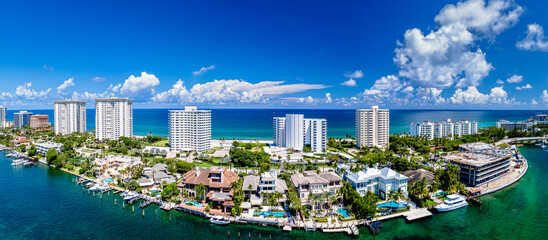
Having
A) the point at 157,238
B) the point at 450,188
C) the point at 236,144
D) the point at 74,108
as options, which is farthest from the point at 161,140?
the point at 450,188

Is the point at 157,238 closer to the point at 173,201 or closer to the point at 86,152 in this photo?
the point at 173,201

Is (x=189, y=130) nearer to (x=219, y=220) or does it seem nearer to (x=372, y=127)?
(x=219, y=220)

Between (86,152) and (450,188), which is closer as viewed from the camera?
(450,188)

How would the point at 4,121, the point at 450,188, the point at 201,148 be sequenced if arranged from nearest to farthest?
the point at 450,188 < the point at 201,148 < the point at 4,121

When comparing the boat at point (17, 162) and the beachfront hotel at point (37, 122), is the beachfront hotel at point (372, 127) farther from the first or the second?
the beachfront hotel at point (37, 122)

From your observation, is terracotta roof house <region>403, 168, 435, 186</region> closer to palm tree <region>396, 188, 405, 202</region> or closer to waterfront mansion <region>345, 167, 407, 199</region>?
waterfront mansion <region>345, 167, 407, 199</region>

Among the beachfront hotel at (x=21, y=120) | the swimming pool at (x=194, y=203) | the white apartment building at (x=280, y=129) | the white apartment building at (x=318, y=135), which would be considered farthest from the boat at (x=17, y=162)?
the beachfront hotel at (x=21, y=120)

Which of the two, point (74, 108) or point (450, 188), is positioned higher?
point (74, 108)

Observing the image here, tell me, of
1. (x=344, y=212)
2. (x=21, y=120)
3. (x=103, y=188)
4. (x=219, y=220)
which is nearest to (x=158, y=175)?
(x=103, y=188)
